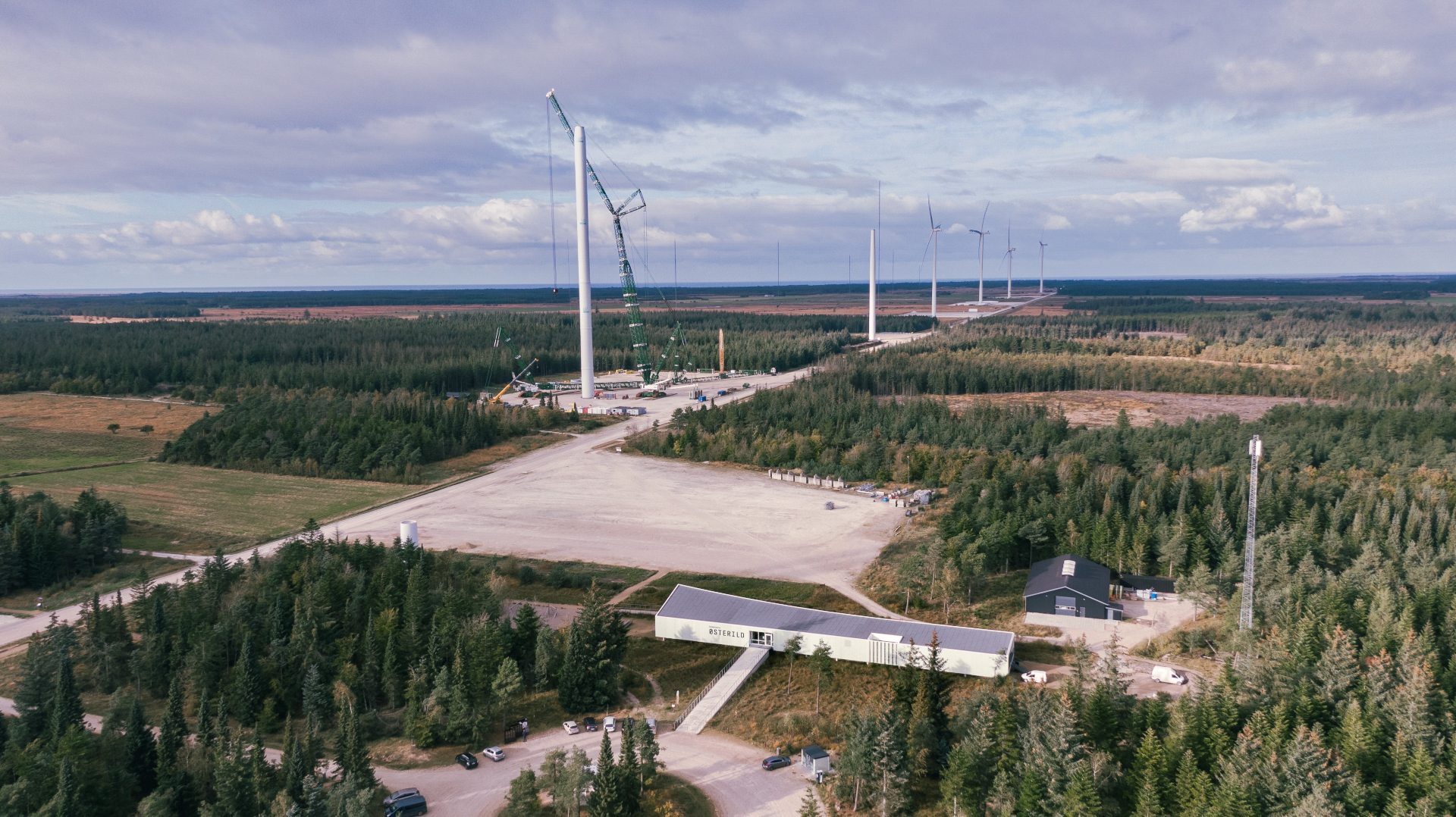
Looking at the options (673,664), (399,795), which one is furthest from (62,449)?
(399,795)

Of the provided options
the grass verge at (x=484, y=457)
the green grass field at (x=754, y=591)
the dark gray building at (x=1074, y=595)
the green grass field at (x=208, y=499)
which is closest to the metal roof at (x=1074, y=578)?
the dark gray building at (x=1074, y=595)

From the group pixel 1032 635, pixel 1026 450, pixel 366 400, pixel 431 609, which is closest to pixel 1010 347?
pixel 1026 450

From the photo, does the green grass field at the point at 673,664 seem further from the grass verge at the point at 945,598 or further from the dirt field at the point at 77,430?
the dirt field at the point at 77,430

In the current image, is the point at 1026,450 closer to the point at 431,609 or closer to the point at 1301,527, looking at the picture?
the point at 1301,527

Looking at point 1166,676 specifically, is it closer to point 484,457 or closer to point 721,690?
point 721,690

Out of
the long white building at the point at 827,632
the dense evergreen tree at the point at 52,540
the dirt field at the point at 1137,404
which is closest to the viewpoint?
the long white building at the point at 827,632

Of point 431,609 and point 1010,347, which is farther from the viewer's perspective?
point 1010,347

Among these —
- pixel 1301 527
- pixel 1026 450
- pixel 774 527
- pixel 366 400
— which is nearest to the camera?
pixel 1301 527
